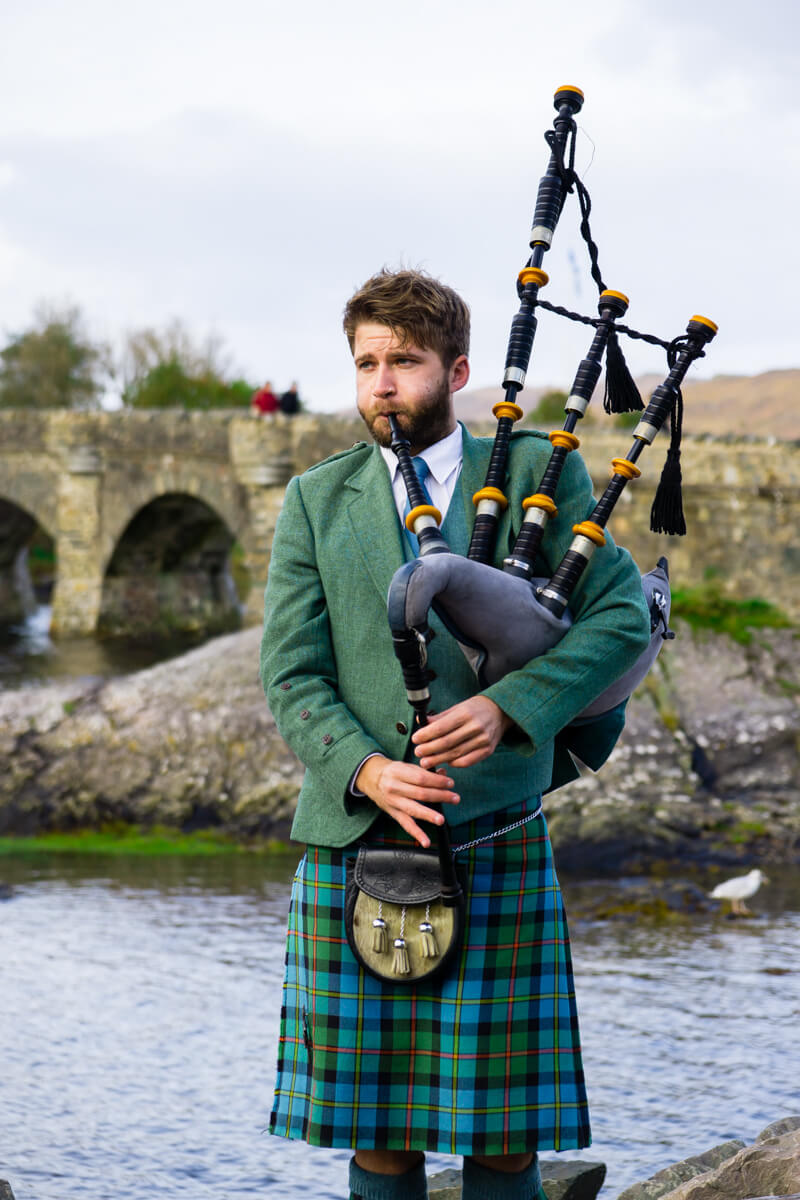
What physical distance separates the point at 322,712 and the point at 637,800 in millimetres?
10172

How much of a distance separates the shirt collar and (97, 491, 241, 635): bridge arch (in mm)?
23644

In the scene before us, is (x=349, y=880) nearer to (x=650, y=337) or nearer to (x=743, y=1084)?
(x=650, y=337)

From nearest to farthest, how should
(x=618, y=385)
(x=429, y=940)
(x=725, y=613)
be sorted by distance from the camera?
(x=429, y=940) < (x=618, y=385) < (x=725, y=613)

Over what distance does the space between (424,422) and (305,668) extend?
53 cm

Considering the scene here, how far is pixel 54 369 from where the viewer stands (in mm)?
42406

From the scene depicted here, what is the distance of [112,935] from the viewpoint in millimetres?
8602

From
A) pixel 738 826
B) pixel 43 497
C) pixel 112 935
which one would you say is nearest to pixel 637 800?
pixel 738 826

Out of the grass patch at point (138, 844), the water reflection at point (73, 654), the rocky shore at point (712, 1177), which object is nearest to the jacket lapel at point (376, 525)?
the rocky shore at point (712, 1177)

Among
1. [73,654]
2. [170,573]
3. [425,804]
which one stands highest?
[425,804]

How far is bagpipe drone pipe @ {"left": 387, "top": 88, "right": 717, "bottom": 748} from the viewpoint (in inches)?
103

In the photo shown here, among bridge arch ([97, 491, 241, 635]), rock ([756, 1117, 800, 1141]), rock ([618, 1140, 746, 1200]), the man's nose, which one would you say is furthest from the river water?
bridge arch ([97, 491, 241, 635])

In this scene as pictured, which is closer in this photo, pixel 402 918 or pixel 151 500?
pixel 402 918

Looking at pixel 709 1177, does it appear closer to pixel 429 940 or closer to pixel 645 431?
pixel 429 940

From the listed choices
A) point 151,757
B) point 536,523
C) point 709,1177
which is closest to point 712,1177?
point 709,1177
